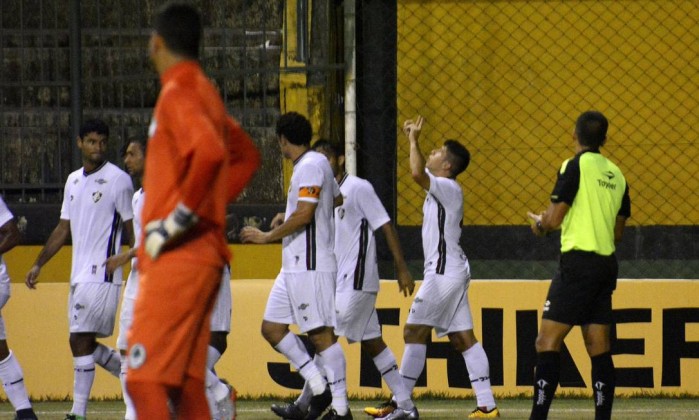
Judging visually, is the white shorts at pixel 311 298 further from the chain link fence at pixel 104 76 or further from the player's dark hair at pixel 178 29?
the player's dark hair at pixel 178 29

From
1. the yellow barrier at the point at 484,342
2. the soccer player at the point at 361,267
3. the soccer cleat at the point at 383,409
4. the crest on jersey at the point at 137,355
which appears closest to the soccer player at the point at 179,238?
the crest on jersey at the point at 137,355

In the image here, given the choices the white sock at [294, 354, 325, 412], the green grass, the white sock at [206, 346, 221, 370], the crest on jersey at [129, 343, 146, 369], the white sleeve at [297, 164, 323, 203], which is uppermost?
the white sleeve at [297, 164, 323, 203]

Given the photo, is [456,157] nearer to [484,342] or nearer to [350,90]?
[484,342]

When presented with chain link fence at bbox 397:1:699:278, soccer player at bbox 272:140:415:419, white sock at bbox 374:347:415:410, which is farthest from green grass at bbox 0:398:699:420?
chain link fence at bbox 397:1:699:278

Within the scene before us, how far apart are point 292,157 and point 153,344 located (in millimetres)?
4301

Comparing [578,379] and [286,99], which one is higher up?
[286,99]

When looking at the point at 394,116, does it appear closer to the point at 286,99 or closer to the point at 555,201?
the point at 286,99

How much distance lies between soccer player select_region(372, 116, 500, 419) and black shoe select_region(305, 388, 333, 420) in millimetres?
759

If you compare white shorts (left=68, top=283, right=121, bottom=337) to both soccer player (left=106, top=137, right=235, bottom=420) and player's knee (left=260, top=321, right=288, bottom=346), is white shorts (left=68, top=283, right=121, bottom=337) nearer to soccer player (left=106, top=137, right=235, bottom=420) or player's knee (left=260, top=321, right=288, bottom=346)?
soccer player (left=106, top=137, right=235, bottom=420)

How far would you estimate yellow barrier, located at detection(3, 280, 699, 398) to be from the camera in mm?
10445

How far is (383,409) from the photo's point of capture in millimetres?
9477

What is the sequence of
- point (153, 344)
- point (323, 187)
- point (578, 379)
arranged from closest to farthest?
point (153, 344), point (323, 187), point (578, 379)

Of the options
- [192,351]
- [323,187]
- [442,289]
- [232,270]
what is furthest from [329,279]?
[192,351]

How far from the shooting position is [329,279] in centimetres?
862
